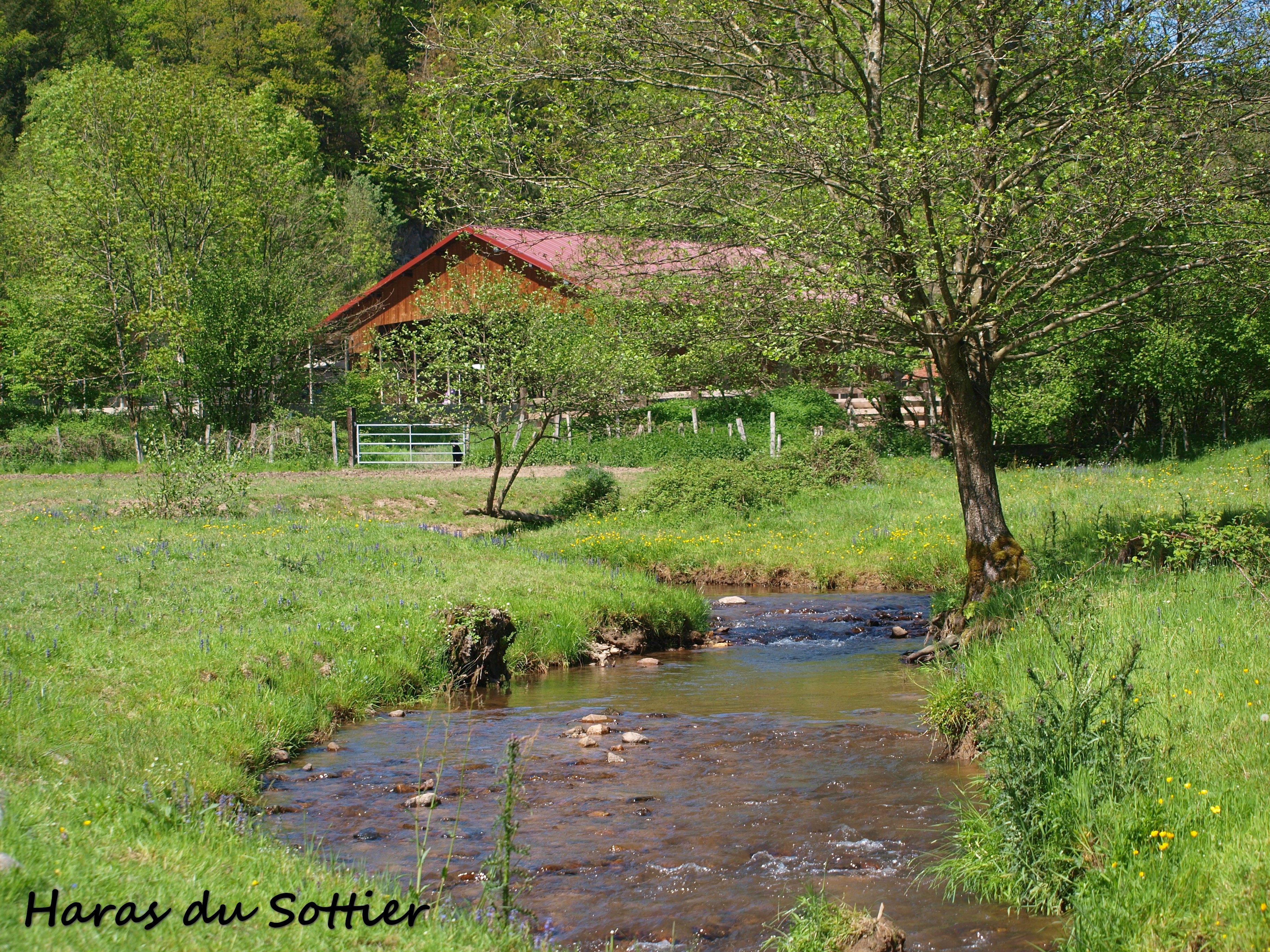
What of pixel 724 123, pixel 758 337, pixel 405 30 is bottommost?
pixel 758 337

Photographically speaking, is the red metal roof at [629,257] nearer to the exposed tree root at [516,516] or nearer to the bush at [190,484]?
the bush at [190,484]

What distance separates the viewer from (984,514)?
42.0ft

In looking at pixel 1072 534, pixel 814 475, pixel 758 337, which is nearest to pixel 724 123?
pixel 758 337

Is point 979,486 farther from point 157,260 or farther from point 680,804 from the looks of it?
point 157,260

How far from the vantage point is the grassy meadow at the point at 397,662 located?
5.00 metres

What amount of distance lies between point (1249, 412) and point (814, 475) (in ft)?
60.0

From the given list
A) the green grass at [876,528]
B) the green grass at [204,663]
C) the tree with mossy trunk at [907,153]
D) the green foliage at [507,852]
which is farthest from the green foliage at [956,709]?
the green grass at [876,528]

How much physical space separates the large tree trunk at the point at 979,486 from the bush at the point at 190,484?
12347 mm

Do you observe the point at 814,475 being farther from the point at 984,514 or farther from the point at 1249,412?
the point at 1249,412

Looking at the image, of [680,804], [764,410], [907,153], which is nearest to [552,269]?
[907,153]

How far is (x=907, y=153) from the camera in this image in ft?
33.4

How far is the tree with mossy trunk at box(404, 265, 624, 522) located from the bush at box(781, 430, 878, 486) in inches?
217

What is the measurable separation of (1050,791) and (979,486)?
23.0 ft

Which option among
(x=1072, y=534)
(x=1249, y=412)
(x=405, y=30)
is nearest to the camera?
(x=1072, y=534)
